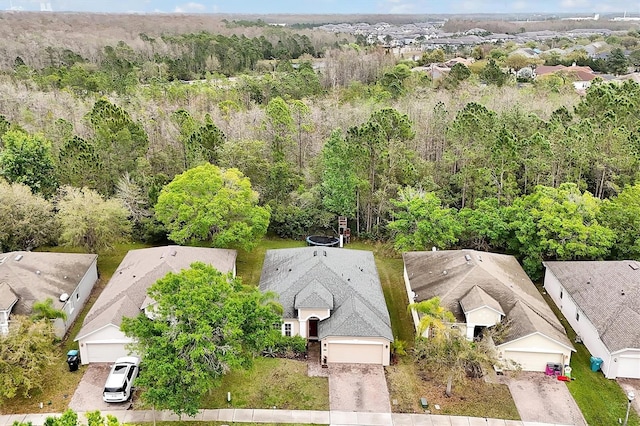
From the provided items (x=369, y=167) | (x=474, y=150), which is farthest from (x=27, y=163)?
(x=474, y=150)

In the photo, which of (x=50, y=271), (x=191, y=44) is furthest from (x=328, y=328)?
→ (x=191, y=44)

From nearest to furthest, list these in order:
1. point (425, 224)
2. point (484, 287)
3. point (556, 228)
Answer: point (484, 287), point (556, 228), point (425, 224)

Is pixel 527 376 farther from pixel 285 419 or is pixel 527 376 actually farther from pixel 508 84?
pixel 508 84

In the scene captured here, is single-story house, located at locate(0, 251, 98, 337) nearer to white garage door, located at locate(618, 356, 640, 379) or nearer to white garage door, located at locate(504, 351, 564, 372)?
white garage door, located at locate(504, 351, 564, 372)

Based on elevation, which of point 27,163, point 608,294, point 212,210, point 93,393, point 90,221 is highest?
point 27,163

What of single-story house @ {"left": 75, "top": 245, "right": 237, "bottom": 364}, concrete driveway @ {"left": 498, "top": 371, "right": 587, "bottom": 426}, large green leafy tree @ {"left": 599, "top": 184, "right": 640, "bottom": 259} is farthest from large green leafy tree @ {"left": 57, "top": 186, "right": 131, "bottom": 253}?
large green leafy tree @ {"left": 599, "top": 184, "right": 640, "bottom": 259}

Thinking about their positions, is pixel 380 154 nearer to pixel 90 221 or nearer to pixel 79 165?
pixel 90 221
